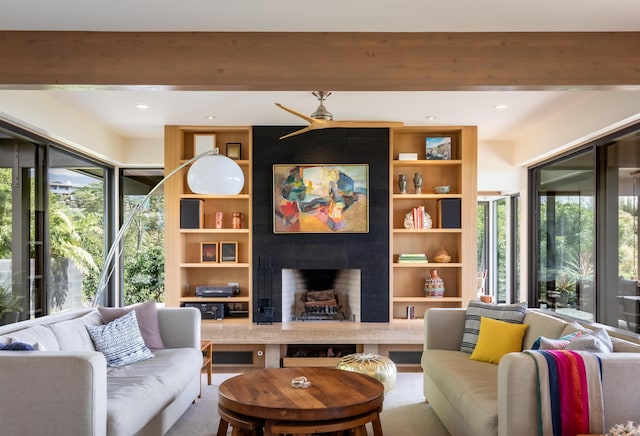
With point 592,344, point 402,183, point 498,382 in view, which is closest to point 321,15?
point 498,382

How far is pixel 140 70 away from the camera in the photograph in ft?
10.3

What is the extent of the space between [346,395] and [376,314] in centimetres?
295

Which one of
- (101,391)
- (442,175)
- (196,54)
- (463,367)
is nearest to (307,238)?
(442,175)

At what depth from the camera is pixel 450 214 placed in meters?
6.08

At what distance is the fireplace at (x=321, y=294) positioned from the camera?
6082 millimetres

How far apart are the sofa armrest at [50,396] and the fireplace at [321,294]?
347 cm

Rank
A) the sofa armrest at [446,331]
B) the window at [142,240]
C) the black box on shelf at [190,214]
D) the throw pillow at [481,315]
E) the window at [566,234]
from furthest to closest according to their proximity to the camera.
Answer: the window at [142,240], the black box on shelf at [190,214], the window at [566,234], the sofa armrest at [446,331], the throw pillow at [481,315]

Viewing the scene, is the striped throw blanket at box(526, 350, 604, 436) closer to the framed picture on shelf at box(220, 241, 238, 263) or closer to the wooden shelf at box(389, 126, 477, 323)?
the wooden shelf at box(389, 126, 477, 323)

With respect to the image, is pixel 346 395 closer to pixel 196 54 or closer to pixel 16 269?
pixel 196 54

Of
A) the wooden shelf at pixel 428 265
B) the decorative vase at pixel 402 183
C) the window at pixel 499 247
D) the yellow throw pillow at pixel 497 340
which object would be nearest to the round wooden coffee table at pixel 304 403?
the yellow throw pillow at pixel 497 340

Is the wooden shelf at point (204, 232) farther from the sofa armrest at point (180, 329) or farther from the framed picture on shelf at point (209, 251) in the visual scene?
the sofa armrest at point (180, 329)

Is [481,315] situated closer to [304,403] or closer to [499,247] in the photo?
[304,403]

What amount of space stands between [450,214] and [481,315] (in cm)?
207

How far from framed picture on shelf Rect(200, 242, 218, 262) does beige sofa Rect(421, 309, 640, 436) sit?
2795 millimetres
